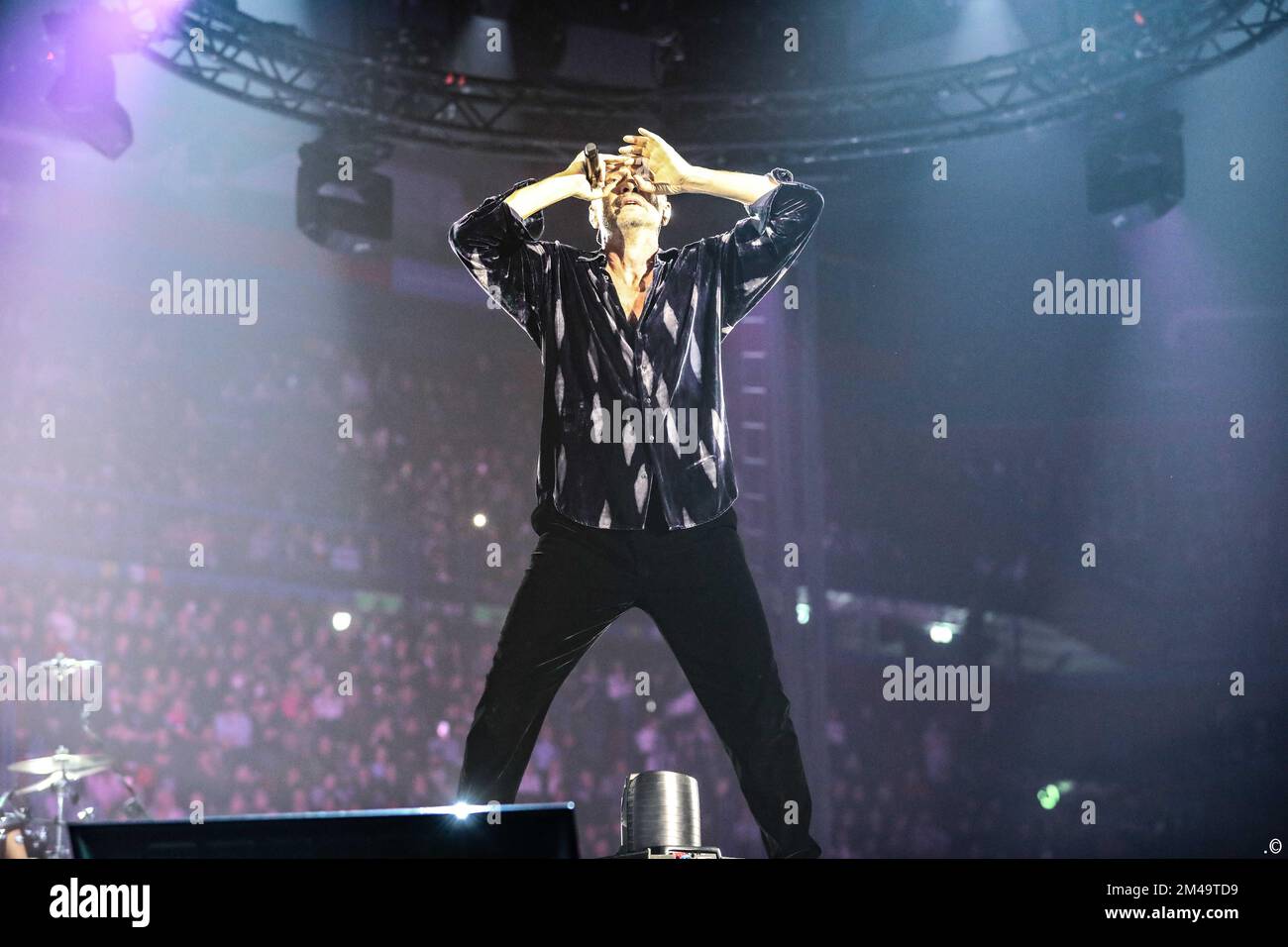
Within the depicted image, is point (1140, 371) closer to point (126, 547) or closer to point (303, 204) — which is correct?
point (303, 204)

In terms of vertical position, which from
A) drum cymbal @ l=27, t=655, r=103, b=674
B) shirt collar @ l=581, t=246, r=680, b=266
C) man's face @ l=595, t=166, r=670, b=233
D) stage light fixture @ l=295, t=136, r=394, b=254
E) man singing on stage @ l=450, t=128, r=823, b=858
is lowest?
drum cymbal @ l=27, t=655, r=103, b=674

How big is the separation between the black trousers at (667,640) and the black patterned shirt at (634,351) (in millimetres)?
77

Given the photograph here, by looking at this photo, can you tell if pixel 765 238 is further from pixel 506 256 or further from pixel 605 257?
pixel 506 256

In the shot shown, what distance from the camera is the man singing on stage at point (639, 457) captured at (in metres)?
3.07

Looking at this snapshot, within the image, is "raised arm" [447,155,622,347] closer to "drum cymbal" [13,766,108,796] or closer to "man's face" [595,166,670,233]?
"man's face" [595,166,670,233]

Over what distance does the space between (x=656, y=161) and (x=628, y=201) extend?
13 centimetres

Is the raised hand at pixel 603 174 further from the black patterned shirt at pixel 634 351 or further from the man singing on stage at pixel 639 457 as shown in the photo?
the black patterned shirt at pixel 634 351

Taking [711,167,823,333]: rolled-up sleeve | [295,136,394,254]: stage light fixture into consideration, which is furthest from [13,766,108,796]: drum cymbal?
[711,167,823,333]: rolled-up sleeve

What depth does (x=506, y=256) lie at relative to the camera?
3418 mm

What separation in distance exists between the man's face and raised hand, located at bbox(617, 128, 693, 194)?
0.04 ft

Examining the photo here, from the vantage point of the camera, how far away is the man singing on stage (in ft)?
10.1

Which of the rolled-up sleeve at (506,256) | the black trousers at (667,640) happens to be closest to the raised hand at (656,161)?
the rolled-up sleeve at (506,256)

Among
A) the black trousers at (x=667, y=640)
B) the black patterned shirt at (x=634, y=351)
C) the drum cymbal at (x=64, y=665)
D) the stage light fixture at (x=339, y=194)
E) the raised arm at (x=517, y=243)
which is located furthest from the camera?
the stage light fixture at (x=339, y=194)

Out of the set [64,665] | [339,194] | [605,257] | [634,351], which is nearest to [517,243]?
[605,257]
